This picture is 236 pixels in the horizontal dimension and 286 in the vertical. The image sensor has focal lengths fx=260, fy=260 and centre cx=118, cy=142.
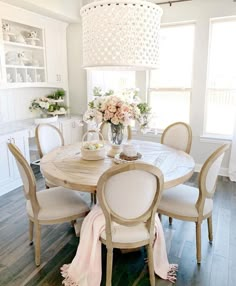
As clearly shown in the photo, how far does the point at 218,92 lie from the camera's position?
3.99 m

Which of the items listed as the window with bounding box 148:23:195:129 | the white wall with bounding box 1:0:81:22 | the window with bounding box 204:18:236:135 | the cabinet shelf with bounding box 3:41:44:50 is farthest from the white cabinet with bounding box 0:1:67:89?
the window with bounding box 204:18:236:135

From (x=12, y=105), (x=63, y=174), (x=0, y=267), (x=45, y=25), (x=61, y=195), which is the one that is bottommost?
(x=0, y=267)

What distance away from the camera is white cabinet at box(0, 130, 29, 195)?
3.32 meters

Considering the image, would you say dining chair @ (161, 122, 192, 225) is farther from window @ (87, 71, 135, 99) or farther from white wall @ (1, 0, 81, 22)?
white wall @ (1, 0, 81, 22)

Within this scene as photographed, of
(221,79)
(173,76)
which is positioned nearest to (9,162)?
(173,76)

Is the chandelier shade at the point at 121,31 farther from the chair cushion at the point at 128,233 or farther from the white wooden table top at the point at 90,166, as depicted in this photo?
the chair cushion at the point at 128,233

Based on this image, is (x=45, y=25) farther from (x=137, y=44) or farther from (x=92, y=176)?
(x=92, y=176)

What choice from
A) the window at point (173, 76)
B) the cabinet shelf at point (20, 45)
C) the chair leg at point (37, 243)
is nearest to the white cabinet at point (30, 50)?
the cabinet shelf at point (20, 45)

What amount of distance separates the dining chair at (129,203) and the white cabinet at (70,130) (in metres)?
2.89

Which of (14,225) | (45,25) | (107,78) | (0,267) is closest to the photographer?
(0,267)

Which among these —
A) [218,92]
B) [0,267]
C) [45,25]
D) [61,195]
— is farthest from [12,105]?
[218,92]

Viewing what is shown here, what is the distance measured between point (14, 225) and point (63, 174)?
1130 mm

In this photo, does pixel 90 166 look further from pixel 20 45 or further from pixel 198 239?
pixel 20 45

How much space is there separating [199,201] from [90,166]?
0.93 m
